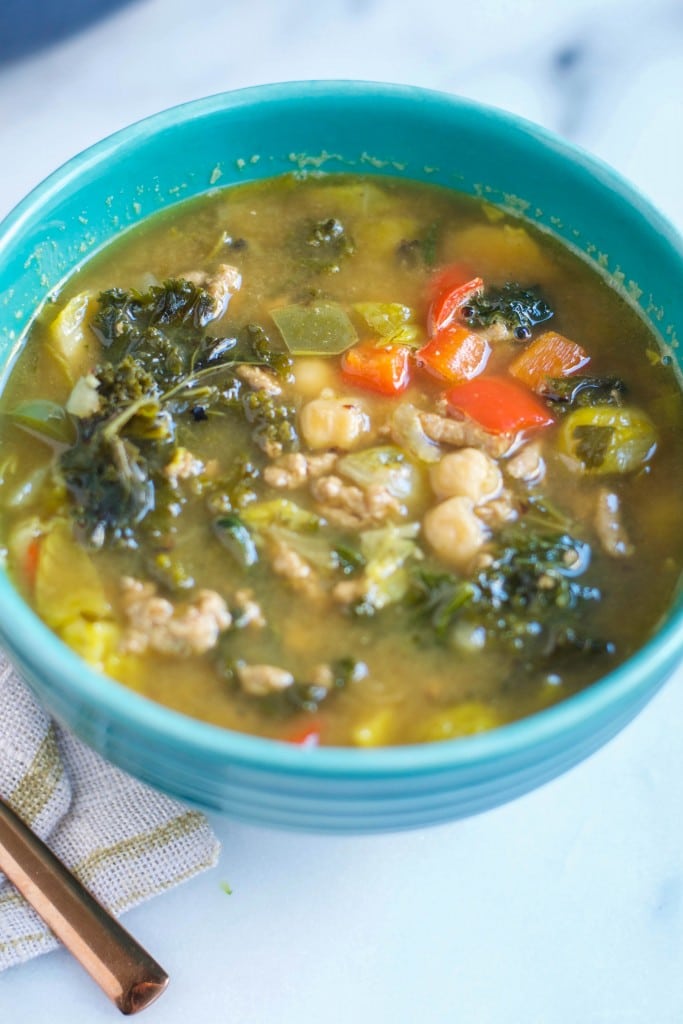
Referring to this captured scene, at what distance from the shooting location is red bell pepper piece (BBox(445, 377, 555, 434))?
3.46 meters

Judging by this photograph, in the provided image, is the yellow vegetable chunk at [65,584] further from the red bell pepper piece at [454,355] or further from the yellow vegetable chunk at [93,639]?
the red bell pepper piece at [454,355]

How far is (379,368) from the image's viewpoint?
3539 mm

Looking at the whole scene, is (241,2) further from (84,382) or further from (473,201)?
(84,382)

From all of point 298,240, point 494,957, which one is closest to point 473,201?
point 298,240

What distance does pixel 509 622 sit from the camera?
3047mm

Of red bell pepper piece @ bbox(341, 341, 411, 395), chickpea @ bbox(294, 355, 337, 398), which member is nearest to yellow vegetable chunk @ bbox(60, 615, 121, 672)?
chickpea @ bbox(294, 355, 337, 398)

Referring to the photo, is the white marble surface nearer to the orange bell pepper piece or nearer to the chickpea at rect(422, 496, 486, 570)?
the chickpea at rect(422, 496, 486, 570)

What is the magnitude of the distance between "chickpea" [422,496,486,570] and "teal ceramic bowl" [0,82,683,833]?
53cm

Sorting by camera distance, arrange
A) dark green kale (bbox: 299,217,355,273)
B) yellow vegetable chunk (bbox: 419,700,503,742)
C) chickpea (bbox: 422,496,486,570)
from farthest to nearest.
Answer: dark green kale (bbox: 299,217,355,273) → chickpea (bbox: 422,496,486,570) → yellow vegetable chunk (bbox: 419,700,503,742)

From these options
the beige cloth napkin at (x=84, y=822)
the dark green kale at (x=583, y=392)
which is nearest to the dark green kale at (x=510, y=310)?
the dark green kale at (x=583, y=392)

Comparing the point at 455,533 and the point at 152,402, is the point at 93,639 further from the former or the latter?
the point at 455,533

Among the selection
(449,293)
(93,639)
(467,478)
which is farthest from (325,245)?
(93,639)

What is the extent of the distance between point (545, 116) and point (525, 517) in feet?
7.48

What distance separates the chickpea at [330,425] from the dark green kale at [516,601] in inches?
18.7
